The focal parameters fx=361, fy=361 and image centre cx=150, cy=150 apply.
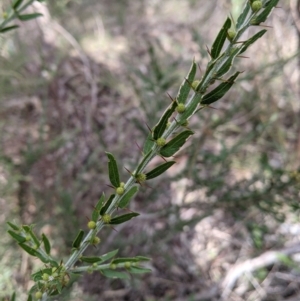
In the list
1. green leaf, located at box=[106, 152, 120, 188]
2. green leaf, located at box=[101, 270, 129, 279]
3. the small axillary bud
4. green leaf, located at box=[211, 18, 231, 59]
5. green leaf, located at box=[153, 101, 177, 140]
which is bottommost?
green leaf, located at box=[101, 270, 129, 279]

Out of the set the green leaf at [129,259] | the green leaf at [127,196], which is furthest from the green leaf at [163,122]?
the green leaf at [129,259]

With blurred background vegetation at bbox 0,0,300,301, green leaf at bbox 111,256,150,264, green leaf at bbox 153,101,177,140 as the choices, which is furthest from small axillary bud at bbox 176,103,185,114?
blurred background vegetation at bbox 0,0,300,301

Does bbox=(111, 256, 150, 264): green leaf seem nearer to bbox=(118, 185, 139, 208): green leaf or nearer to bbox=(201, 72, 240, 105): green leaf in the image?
bbox=(118, 185, 139, 208): green leaf

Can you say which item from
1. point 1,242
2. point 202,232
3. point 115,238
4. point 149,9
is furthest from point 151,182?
point 149,9

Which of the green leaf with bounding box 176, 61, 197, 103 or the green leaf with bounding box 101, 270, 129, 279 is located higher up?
the green leaf with bounding box 176, 61, 197, 103

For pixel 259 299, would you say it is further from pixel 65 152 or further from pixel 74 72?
pixel 74 72

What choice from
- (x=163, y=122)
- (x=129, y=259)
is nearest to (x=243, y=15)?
(x=163, y=122)
